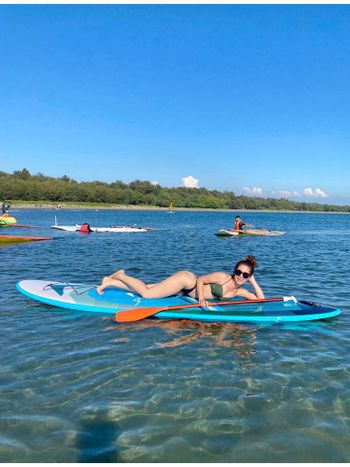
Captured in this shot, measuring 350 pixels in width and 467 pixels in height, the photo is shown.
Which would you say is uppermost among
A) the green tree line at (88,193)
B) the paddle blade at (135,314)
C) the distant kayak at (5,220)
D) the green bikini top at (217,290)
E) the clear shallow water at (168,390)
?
the green tree line at (88,193)

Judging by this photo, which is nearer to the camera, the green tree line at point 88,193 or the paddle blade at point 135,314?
the paddle blade at point 135,314

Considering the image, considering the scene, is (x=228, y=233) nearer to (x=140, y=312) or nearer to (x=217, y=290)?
(x=217, y=290)

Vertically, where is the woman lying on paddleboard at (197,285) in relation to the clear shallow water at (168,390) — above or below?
above

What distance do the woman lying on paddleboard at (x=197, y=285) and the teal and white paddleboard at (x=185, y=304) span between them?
0.71ft

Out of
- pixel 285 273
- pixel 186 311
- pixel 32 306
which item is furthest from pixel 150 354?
pixel 285 273

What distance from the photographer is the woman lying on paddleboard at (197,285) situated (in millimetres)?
8023

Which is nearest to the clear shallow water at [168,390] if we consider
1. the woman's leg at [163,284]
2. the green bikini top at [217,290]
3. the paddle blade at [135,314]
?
the paddle blade at [135,314]

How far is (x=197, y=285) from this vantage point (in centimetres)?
805

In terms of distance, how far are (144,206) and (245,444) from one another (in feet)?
520

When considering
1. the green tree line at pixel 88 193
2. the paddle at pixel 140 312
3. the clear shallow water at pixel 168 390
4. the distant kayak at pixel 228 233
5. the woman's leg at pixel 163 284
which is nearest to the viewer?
the clear shallow water at pixel 168 390

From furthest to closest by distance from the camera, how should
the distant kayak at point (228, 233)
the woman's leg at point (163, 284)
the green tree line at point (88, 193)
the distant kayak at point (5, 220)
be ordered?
1. the green tree line at point (88, 193)
2. the distant kayak at point (5, 220)
3. the distant kayak at point (228, 233)
4. the woman's leg at point (163, 284)

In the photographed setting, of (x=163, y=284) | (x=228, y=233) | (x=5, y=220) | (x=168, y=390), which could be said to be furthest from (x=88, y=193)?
(x=168, y=390)

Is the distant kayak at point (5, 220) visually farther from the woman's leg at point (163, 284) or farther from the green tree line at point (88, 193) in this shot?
the green tree line at point (88, 193)

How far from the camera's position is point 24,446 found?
4.00 m
